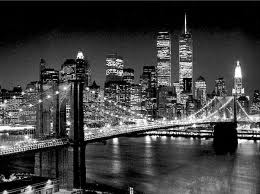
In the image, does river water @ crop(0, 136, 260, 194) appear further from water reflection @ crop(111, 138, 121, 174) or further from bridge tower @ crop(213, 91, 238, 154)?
bridge tower @ crop(213, 91, 238, 154)

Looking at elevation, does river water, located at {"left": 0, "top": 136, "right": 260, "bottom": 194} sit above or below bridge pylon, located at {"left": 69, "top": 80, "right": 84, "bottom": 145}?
below

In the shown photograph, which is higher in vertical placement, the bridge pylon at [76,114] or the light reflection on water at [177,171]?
the bridge pylon at [76,114]

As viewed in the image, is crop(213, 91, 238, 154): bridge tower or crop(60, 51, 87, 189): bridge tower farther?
crop(213, 91, 238, 154): bridge tower

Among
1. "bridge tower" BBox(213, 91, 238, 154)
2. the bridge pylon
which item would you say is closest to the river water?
the bridge pylon

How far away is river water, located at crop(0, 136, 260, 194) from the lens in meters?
22.7

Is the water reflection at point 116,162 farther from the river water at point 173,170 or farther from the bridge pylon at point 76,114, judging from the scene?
the bridge pylon at point 76,114

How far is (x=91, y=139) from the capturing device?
847 inches

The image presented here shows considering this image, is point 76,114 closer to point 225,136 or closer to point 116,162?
point 116,162

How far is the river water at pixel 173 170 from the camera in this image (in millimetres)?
22672

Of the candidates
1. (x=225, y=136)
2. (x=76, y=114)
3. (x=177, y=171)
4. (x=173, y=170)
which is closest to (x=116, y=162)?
(x=173, y=170)

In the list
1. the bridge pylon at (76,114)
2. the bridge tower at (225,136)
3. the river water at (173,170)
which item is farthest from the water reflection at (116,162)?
the bridge tower at (225,136)

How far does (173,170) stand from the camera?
28109mm

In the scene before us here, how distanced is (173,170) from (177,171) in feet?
1.54

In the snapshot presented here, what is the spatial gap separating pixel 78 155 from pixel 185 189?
5.74 m
